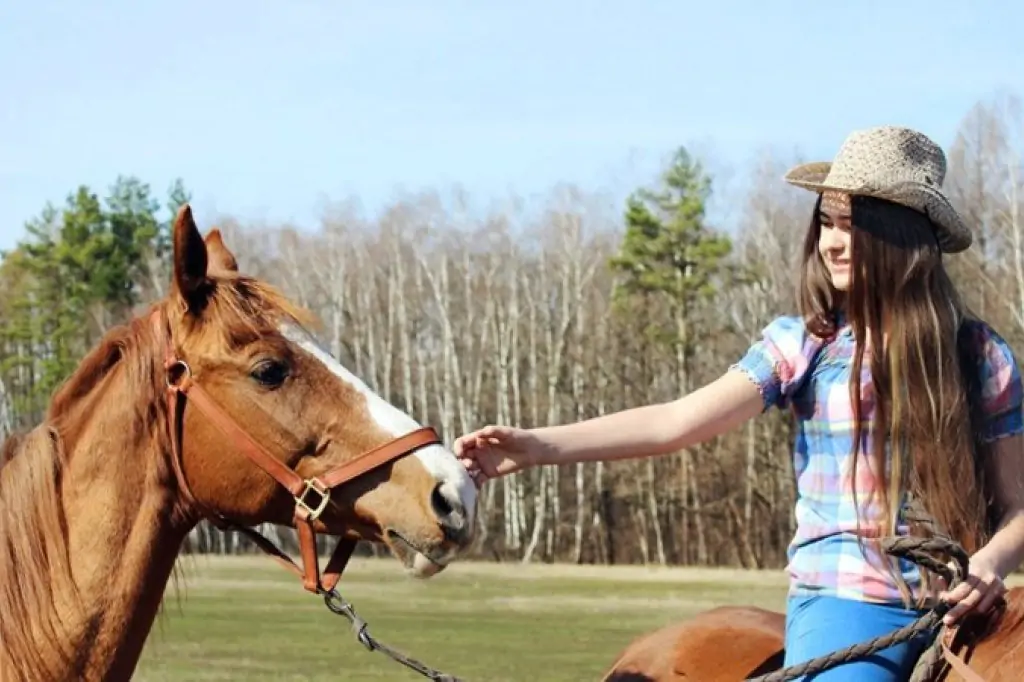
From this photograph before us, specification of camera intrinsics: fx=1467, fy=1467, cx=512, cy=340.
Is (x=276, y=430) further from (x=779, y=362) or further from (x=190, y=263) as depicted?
(x=779, y=362)

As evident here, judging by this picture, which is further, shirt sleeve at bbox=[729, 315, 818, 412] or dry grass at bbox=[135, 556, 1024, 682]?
dry grass at bbox=[135, 556, 1024, 682]

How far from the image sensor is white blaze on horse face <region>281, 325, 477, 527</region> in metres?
3.67

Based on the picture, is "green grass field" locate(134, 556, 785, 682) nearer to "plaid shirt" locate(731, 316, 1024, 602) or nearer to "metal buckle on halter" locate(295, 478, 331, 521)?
"metal buckle on halter" locate(295, 478, 331, 521)

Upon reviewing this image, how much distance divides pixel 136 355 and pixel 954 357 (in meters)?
2.15

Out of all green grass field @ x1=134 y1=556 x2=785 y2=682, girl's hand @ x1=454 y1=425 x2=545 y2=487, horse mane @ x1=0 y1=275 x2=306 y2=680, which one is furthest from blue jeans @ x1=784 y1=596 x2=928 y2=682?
green grass field @ x1=134 y1=556 x2=785 y2=682

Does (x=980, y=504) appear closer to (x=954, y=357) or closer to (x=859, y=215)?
(x=954, y=357)

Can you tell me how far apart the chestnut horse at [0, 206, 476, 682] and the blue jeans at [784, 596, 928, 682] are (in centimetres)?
96

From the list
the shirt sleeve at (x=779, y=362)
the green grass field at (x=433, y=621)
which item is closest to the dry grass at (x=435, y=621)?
the green grass field at (x=433, y=621)

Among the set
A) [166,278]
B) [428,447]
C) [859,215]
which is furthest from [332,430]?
[166,278]

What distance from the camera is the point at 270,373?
3883 millimetres

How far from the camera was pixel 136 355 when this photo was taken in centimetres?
402

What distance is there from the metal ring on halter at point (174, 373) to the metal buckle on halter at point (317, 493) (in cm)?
44

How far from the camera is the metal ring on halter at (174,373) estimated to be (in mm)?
3914

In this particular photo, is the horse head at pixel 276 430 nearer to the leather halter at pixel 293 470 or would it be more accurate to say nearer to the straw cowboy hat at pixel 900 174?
the leather halter at pixel 293 470
